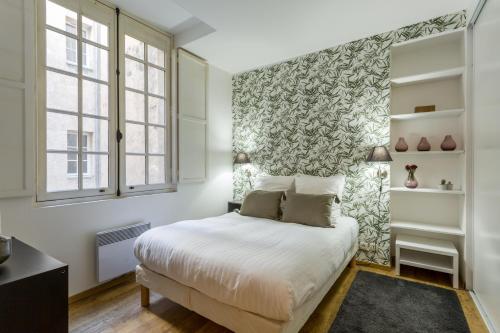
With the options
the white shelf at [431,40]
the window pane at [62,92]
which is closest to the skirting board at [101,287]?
the window pane at [62,92]

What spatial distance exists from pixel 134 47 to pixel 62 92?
983 millimetres

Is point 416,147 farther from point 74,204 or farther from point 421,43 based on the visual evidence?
point 74,204

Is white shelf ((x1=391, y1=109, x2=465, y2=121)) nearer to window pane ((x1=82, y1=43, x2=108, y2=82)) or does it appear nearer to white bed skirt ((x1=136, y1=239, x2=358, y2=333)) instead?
white bed skirt ((x1=136, y1=239, x2=358, y2=333))

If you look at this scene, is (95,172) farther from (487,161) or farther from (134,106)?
(487,161)

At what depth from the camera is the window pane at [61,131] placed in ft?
6.84

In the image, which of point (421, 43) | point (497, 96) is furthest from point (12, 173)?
point (421, 43)

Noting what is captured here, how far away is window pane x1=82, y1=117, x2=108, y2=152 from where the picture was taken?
2341 millimetres

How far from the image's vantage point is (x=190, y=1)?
225cm

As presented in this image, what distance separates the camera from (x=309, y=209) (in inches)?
96.9

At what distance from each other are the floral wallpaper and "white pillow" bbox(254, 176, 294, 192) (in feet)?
1.15

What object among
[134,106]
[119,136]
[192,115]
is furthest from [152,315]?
[192,115]

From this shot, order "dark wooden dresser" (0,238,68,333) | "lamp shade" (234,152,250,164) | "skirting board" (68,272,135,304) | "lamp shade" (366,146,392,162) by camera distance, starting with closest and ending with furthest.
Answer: "dark wooden dresser" (0,238,68,333) → "skirting board" (68,272,135,304) → "lamp shade" (366,146,392,162) → "lamp shade" (234,152,250,164)

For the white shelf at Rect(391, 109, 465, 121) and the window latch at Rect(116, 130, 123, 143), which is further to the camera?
the window latch at Rect(116, 130, 123, 143)

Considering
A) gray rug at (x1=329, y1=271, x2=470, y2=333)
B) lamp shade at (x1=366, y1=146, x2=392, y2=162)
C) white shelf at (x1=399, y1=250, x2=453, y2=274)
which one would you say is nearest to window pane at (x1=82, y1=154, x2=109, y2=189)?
gray rug at (x1=329, y1=271, x2=470, y2=333)
